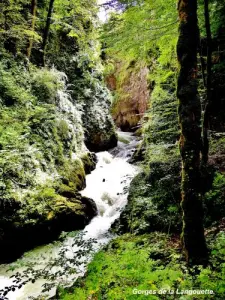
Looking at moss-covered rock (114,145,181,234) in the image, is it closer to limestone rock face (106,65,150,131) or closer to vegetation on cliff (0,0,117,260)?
vegetation on cliff (0,0,117,260)

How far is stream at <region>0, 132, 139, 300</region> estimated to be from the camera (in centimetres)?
526

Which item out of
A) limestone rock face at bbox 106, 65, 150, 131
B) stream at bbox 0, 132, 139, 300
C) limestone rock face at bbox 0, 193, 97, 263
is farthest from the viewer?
limestone rock face at bbox 106, 65, 150, 131

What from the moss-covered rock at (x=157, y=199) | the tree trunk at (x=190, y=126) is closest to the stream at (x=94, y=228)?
the moss-covered rock at (x=157, y=199)

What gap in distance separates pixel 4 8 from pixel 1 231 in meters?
7.97

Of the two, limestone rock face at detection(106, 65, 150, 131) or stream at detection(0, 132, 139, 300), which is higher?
limestone rock face at detection(106, 65, 150, 131)

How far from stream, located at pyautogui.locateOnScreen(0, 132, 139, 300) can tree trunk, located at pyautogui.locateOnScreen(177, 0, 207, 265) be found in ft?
6.82

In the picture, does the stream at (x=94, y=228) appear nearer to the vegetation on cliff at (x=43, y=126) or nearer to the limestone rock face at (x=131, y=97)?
the vegetation on cliff at (x=43, y=126)

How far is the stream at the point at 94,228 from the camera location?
526 centimetres

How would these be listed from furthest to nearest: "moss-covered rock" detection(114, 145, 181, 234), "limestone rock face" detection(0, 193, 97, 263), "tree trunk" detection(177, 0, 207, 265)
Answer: "limestone rock face" detection(0, 193, 97, 263) < "moss-covered rock" detection(114, 145, 181, 234) < "tree trunk" detection(177, 0, 207, 265)

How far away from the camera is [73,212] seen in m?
7.86

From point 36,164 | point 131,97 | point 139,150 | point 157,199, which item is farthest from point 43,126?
point 131,97

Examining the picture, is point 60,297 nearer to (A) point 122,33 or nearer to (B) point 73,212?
(B) point 73,212

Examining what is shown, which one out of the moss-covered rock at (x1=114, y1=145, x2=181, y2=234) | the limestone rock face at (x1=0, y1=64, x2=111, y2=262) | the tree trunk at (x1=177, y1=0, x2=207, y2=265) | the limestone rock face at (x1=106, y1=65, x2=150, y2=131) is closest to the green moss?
the tree trunk at (x1=177, y1=0, x2=207, y2=265)

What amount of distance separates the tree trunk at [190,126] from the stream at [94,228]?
208 cm
